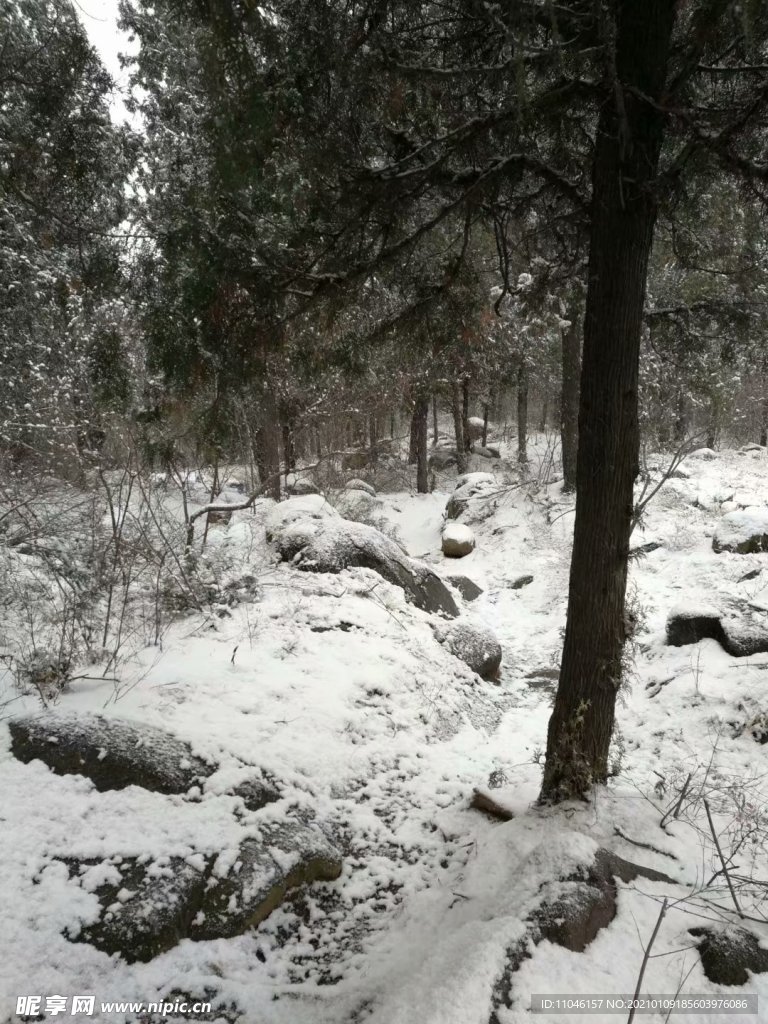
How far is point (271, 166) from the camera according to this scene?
321 cm

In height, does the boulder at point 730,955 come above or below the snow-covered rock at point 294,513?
below

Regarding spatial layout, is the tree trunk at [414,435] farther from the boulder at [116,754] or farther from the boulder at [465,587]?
the boulder at [116,754]

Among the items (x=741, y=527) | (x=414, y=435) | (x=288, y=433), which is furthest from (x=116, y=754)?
(x=414, y=435)

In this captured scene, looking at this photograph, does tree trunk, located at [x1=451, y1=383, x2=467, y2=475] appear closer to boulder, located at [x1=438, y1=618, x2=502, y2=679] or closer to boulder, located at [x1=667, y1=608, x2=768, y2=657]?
boulder, located at [x1=438, y1=618, x2=502, y2=679]

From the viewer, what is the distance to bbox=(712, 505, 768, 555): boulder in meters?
8.05

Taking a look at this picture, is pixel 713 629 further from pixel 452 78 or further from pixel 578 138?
pixel 452 78

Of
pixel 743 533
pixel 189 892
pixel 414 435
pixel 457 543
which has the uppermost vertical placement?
pixel 414 435

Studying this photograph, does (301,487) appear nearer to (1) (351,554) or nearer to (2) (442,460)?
(1) (351,554)

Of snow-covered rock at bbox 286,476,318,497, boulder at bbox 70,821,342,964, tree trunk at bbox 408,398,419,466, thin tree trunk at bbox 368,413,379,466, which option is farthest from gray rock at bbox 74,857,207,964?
thin tree trunk at bbox 368,413,379,466

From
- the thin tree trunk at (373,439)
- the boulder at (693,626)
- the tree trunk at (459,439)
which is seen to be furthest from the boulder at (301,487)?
the boulder at (693,626)

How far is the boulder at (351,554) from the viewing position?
24.5 feet

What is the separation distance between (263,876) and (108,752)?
49.2 inches

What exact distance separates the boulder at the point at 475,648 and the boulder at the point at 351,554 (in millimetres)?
751

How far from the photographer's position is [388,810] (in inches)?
165
